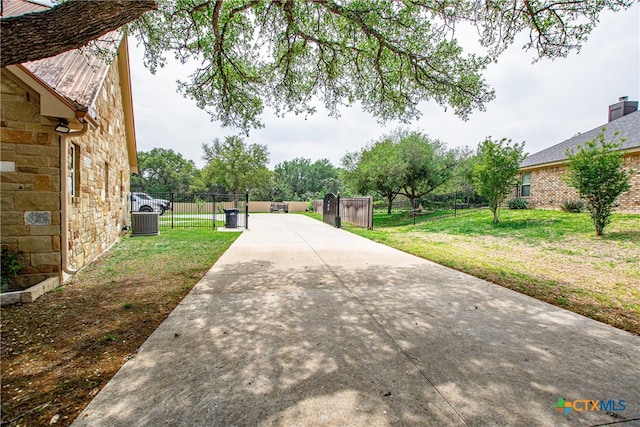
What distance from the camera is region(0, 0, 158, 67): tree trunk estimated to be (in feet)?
7.86

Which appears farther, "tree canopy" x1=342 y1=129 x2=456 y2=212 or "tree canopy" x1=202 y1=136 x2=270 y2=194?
"tree canopy" x1=202 y1=136 x2=270 y2=194

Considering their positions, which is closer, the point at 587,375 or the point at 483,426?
the point at 483,426

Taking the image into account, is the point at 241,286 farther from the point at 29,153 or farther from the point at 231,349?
the point at 29,153

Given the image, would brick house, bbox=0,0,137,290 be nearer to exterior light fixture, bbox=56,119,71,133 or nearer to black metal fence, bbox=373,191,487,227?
exterior light fixture, bbox=56,119,71,133

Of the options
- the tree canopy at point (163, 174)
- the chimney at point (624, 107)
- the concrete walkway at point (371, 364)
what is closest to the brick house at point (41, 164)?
the concrete walkway at point (371, 364)

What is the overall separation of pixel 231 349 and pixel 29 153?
422 cm

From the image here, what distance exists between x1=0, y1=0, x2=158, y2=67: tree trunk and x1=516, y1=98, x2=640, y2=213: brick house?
16.8 metres

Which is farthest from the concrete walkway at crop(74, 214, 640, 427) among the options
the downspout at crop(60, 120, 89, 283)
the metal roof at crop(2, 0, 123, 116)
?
the metal roof at crop(2, 0, 123, 116)

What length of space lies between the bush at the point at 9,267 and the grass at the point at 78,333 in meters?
0.53

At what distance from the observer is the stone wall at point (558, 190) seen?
38.5ft

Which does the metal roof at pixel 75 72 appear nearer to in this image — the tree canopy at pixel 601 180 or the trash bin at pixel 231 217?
the trash bin at pixel 231 217

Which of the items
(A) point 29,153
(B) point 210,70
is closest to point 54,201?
(A) point 29,153

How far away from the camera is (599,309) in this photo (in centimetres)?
362

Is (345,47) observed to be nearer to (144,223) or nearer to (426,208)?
(144,223)
